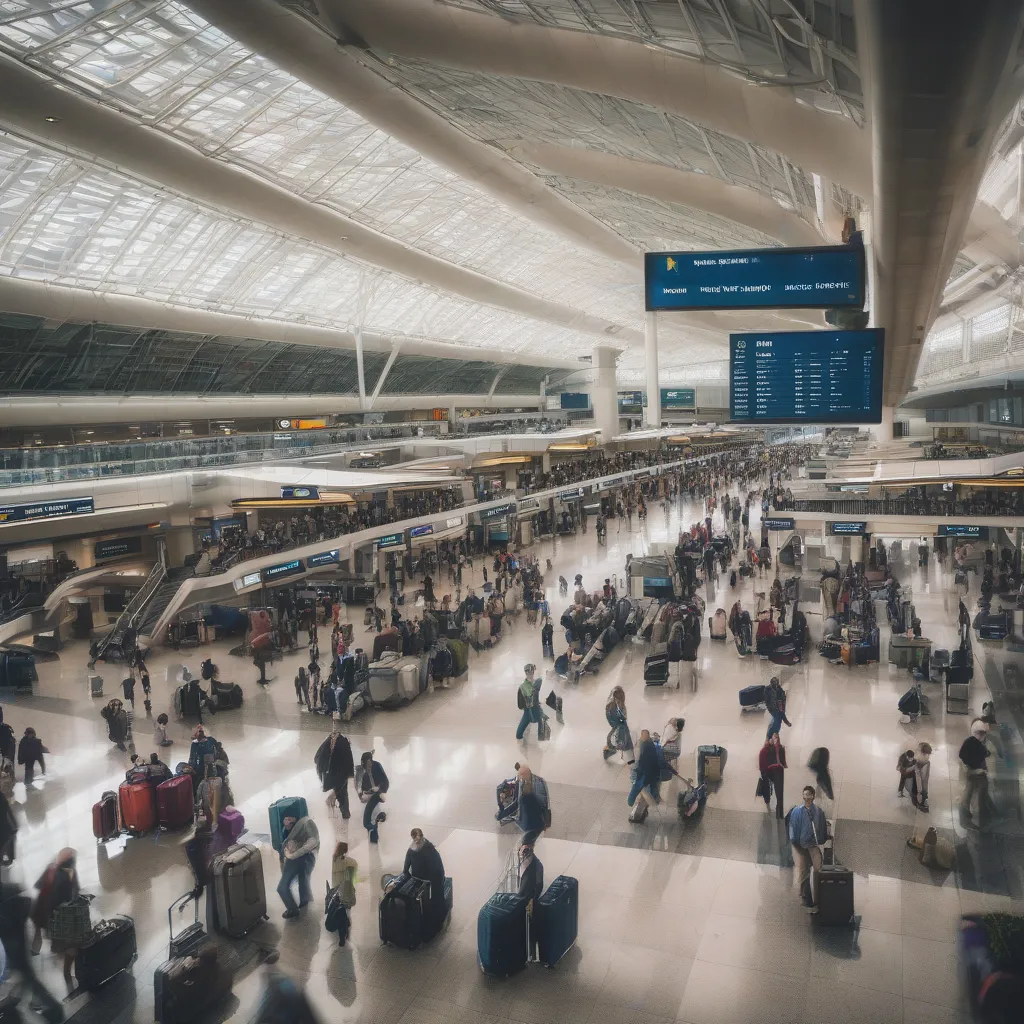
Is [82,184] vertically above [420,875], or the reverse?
[82,184]

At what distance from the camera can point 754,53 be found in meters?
7.57

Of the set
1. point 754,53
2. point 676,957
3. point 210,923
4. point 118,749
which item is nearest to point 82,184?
point 118,749

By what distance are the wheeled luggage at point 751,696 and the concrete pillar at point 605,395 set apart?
36.1 metres

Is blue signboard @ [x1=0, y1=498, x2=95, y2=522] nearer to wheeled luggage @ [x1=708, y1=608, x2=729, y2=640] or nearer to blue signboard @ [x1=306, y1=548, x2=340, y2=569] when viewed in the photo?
blue signboard @ [x1=306, y1=548, x2=340, y2=569]

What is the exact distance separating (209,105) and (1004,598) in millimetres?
21328

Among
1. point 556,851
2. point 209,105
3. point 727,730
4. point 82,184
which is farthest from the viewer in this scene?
point 82,184

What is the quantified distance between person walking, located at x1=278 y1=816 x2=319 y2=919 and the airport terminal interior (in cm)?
7

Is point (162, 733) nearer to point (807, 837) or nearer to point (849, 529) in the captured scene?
point (807, 837)

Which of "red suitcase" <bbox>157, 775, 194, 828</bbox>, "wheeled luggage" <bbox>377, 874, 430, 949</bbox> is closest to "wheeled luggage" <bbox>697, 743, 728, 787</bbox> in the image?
"wheeled luggage" <bbox>377, 874, 430, 949</bbox>

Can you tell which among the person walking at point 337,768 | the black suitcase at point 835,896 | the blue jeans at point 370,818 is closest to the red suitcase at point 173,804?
the person walking at point 337,768

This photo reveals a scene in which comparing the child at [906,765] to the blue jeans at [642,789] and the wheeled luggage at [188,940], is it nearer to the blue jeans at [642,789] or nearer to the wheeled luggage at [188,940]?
the blue jeans at [642,789]

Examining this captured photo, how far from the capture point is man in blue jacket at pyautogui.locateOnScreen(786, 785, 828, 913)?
19.2 feet

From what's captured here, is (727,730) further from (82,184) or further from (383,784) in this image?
(82,184)

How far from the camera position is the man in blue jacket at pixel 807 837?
586 centimetres
